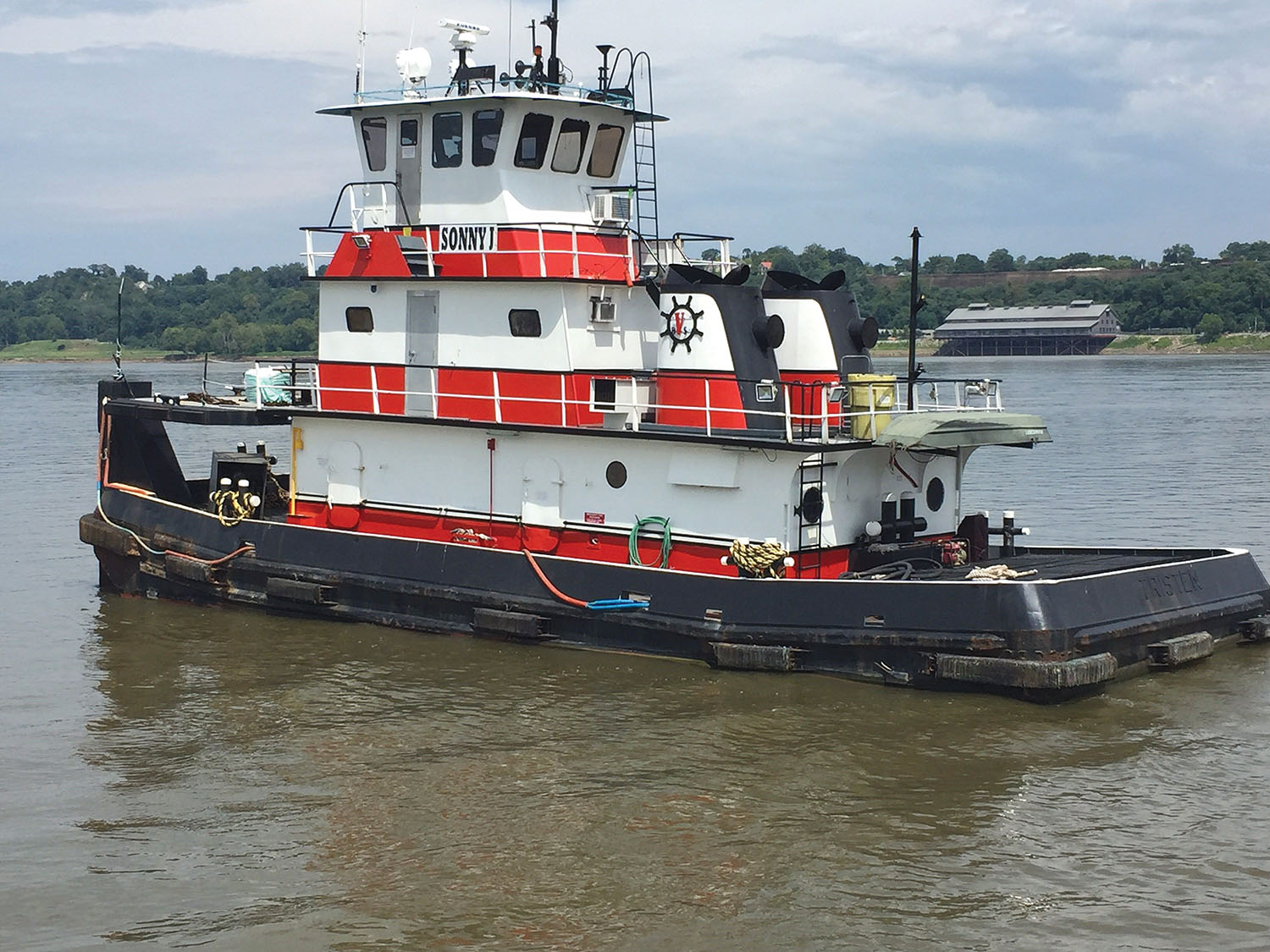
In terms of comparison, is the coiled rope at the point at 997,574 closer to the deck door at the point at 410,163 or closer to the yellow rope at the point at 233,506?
the deck door at the point at 410,163

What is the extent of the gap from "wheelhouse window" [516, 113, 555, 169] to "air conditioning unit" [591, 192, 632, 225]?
31.5 inches

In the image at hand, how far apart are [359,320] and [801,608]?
639 centimetres

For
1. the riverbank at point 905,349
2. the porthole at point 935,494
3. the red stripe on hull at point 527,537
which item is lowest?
the red stripe on hull at point 527,537

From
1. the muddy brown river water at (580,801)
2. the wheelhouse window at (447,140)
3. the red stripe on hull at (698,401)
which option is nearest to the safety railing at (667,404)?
the red stripe on hull at (698,401)

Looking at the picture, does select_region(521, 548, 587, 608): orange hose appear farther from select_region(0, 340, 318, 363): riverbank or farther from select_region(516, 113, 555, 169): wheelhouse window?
select_region(0, 340, 318, 363): riverbank

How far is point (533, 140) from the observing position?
1630 cm

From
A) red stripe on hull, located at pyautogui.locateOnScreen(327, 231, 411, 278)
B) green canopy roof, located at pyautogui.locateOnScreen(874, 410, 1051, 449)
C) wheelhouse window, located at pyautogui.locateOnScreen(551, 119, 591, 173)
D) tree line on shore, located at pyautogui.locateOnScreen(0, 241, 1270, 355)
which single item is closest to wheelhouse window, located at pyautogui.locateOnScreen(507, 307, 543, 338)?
red stripe on hull, located at pyautogui.locateOnScreen(327, 231, 411, 278)

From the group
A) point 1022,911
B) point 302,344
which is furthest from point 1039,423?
point 302,344

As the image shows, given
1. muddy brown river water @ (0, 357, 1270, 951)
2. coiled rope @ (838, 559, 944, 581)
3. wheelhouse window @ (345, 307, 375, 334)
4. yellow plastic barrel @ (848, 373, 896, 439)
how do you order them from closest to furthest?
muddy brown river water @ (0, 357, 1270, 951), coiled rope @ (838, 559, 944, 581), yellow plastic barrel @ (848, 373, 896, 439), wheelhouse window @ (345, 307, 375, 334)

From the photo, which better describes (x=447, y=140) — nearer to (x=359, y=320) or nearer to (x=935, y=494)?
(x=359, y=320)

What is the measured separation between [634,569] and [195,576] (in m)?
5.91

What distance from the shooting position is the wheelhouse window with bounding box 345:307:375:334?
16891 mm

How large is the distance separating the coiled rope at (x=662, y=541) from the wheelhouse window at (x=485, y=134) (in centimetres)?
435

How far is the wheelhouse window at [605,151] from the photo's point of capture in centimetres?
1680
